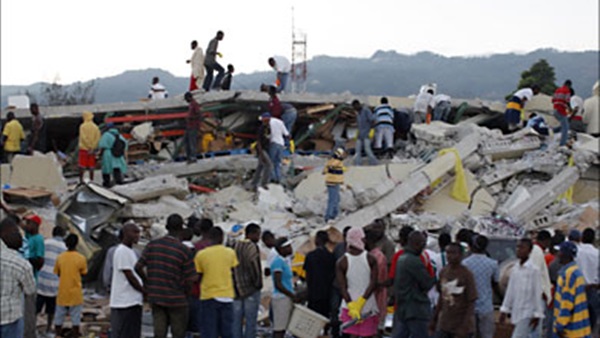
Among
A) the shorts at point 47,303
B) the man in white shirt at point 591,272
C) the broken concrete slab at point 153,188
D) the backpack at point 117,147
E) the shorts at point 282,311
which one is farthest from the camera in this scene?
the backpack at point 117,147

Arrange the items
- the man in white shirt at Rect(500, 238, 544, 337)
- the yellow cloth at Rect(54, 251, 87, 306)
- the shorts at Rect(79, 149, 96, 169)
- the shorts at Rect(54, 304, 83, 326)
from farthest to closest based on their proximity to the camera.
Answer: the shorts at Rect(79, 149, 96, 169) → the shorts at Rect(54, 304, 83, 326) → the yellow cloth at Rect(54, 251, 87, 306) → the man in white shirt at Rect(500, 238, 544, 337)

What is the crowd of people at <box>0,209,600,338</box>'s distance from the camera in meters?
7.93

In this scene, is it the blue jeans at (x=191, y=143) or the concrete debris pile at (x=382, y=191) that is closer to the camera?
the concrete debris pile at (x=382, y=191)

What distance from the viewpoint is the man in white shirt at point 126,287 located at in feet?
26.2

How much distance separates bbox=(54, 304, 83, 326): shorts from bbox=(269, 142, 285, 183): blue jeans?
5.63 metres

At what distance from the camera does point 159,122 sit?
17.9m

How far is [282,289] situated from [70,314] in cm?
266

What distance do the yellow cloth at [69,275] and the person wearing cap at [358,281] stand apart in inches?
120

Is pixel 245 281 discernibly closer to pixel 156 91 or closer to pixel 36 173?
pixel 36 173

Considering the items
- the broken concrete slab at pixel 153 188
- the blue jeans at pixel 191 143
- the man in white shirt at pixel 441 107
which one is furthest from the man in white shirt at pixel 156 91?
the man in white shirt at pixel 441 107

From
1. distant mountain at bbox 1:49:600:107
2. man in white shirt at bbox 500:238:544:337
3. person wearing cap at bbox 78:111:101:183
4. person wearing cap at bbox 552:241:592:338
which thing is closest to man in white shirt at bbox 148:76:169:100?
person wearing cap at bbox 78:111:101:183

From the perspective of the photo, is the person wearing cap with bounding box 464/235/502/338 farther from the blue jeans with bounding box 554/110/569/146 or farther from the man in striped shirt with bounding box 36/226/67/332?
the blue jeans with bounding box 554/110/569/146

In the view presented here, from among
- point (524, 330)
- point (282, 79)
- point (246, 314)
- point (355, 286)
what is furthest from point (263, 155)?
point (524, 330)

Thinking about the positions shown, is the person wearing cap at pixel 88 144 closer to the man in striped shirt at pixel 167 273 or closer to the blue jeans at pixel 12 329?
the man in striped shirt at pixel 167 273
